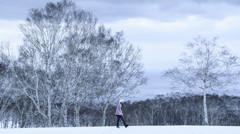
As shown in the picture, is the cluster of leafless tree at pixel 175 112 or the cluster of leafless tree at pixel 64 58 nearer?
the cluster of leafless tree at pixel 64 58

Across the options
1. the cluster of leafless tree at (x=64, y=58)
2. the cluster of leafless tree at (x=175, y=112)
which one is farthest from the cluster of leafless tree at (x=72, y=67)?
the cluster of leafless tree at (x=175, y=112)

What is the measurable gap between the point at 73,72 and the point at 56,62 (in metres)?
1.75

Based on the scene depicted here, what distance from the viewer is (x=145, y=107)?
224 feet

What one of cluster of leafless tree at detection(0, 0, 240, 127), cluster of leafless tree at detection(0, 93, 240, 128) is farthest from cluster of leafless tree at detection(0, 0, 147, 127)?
cluster of leafless tree at detection(0, 93, 240, 128)

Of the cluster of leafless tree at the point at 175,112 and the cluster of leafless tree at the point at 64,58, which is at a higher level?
the cluster of leafless tree at the point at 64,58

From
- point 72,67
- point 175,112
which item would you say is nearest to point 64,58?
point 72,67

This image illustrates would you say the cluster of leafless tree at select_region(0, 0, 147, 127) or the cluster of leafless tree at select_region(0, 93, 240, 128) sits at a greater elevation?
the cluster of leafless tree at select_region(0, 0, 147, 127)

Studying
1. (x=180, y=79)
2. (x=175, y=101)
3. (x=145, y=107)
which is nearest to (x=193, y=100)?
(x=175, y=101)

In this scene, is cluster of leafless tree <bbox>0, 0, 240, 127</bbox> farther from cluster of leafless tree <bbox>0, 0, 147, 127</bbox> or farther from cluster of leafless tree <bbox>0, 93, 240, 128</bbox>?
cluster of leafless tree <bbox>0, 93, 240, 128</bbox>

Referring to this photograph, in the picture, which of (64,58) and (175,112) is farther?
(175,112)

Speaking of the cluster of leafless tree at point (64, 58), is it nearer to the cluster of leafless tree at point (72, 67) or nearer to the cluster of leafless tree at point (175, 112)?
the cluster of leafless tree at point (72, 67)

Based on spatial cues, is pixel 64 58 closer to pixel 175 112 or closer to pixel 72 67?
pixel 72 67

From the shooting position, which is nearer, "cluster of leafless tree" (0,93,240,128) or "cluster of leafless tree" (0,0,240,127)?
"cluster of leafless tree" (0,0,240,127)

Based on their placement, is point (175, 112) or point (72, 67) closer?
point (72, 67)
